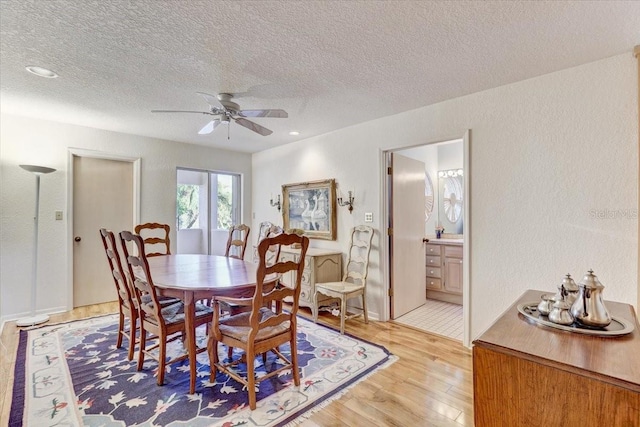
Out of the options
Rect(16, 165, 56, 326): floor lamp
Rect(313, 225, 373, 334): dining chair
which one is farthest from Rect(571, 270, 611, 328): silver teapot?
Rect(16, 165, 56, 326): floor lamp

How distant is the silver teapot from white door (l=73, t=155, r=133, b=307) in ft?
16.1

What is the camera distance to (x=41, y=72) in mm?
2422

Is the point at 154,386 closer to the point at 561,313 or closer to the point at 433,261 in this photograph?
the point at 561,313

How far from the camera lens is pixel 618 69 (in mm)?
2143

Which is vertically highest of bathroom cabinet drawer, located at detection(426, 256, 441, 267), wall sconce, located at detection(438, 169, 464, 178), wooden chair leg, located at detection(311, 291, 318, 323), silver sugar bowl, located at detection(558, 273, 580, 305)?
wall sconce, located at detection(438, 169, 464, 178)

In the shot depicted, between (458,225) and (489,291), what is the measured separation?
8.04ft

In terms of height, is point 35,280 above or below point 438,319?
above

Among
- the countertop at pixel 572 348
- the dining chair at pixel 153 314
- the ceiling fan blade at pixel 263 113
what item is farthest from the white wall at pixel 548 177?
the dining chair at pixel 153 314

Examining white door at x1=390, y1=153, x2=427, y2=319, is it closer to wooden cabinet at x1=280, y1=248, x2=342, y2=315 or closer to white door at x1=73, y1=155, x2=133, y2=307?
wooden cabinet at x1=280, y1=248, x2=342, y2=315

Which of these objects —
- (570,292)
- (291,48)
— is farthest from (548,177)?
(291,48)

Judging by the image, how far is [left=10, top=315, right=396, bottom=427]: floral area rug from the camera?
1.88 metres

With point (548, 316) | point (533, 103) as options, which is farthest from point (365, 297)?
point (533, 103)

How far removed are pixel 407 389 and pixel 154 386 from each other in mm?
1825

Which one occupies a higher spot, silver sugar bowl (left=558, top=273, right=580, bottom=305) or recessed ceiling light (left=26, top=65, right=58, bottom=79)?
recessed ceiling light (left=26, top=65, right=58, bottom=79)
